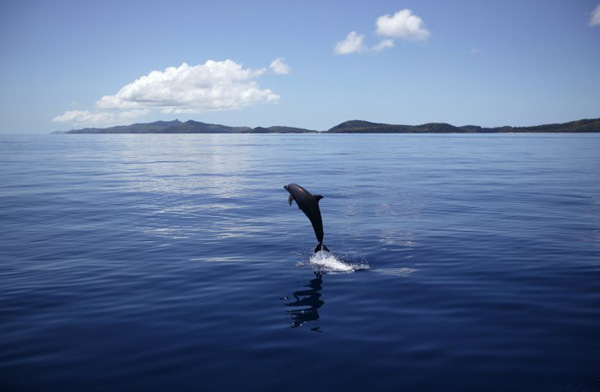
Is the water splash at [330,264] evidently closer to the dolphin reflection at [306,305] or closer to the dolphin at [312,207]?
the dolphin at [312,207]

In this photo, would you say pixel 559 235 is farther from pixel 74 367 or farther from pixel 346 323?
pixel 74 367

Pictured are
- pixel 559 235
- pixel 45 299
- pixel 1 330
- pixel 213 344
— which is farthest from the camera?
pixel 559 235

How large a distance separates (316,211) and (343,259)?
282 cm

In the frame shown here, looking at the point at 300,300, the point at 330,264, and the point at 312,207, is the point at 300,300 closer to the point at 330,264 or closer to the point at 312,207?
the point at 312,207

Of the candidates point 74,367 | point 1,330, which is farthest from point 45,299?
point 74,367

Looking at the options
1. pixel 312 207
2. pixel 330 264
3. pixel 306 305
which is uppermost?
pixel 312 207

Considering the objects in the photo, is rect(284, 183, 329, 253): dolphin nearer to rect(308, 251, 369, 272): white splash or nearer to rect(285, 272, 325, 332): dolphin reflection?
rect(308, 251, 369, 272): white splash

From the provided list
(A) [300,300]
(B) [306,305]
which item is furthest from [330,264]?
(B) [306,305]

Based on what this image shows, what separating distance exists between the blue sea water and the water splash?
11 cm

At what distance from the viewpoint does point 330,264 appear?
1517 centimetres

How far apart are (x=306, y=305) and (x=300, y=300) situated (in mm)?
411

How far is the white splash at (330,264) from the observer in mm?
14672

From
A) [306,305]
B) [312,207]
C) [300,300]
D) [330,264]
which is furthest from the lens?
[330,264]

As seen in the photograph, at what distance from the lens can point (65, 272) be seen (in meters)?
14.6
